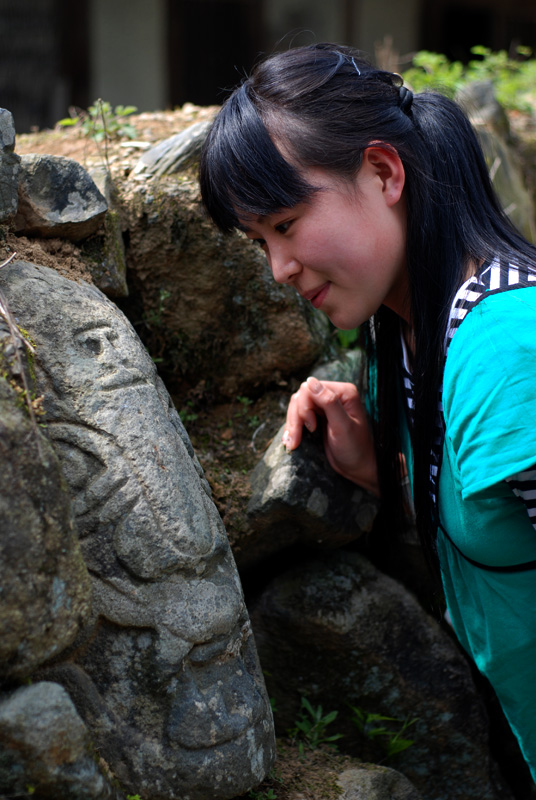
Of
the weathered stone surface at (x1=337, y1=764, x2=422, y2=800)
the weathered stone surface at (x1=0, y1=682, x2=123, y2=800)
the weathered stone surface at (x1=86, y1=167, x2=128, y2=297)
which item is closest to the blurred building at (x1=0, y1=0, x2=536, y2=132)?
the weathered stone surface at (x1=86, y1=167, x2=128, y2=297)

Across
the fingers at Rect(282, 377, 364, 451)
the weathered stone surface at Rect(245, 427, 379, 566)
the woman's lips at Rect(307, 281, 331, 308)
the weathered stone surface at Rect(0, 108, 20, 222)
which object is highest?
the weathered stone surface at Rect(0, 108, 20, 222)

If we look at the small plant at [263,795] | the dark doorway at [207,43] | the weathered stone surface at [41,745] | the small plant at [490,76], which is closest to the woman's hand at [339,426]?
the small plant at [263,795]

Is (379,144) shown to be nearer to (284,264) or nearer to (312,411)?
(284,264)

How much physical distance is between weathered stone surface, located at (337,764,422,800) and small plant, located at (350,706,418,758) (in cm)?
29

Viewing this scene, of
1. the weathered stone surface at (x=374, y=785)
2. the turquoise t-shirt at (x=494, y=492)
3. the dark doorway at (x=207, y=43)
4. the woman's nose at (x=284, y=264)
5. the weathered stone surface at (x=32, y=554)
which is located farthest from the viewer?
the dark doorway at (x=207, y=43)

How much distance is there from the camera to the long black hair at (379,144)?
164cm

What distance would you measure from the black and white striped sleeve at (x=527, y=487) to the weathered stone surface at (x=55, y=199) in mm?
1272

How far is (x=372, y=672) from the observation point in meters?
2.32

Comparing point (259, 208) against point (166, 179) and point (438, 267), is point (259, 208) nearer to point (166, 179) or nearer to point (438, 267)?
point (438, 267)

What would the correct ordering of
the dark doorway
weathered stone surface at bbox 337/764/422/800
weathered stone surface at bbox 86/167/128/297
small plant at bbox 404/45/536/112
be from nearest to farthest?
weathered stone surface at bbox 337/764/422/800
weathered stone surface at bbox 86/167/128/297
small plant at bbox 404/45/536/112
the dark doorway

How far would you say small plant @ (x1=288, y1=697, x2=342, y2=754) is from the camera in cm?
218

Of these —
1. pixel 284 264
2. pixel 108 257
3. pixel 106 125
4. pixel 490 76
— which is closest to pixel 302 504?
pixel 284 264

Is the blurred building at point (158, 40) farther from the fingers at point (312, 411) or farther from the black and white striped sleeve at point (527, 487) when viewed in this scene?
the black and white striped sleeve at point (527, 487)

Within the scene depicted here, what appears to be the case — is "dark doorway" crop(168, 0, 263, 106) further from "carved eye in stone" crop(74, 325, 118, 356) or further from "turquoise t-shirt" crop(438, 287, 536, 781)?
"turquoise t-shirt" crop(438, 287, 536, 781)
